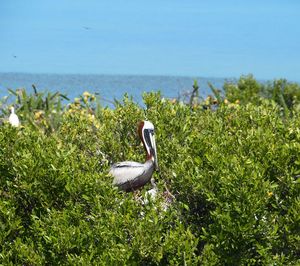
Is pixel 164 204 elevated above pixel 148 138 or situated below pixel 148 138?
below

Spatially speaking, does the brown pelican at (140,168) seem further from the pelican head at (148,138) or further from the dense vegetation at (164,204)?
the dense vegetation at (164,204)

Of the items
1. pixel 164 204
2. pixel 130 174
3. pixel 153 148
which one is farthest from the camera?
pixel 153 148

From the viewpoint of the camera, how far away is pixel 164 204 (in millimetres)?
9047

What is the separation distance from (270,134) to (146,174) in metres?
1.21

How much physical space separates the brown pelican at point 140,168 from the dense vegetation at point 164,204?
141 millimetres

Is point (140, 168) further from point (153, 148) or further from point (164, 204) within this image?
point (164, 204)

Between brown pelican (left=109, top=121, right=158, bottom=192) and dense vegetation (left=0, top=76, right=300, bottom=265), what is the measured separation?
141 millimetres

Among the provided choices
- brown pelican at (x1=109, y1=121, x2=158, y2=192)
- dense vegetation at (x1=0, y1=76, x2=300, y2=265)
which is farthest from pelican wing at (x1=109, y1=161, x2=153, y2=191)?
dense vegetation at (x1=0, y1=76, x2=300, y2=265)

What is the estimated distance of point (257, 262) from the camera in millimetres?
8484

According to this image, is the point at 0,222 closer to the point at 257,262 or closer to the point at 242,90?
the point at 257,262

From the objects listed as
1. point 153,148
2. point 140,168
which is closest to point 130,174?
point 140,168

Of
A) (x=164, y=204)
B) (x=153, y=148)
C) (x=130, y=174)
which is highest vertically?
(x=153, y=148)

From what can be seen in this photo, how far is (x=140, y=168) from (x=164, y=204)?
45 cm

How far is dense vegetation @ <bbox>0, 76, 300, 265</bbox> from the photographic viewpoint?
8.16 m
